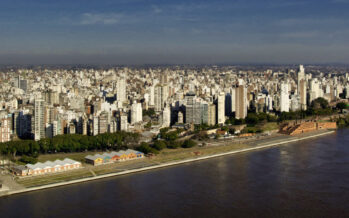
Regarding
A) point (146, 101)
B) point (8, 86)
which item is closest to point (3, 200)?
point (146, 101)

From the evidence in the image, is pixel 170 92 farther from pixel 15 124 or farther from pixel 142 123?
pixel 15 124

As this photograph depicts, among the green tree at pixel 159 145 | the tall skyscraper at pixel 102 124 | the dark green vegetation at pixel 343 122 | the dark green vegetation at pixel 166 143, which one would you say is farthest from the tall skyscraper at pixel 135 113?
the dark green vegetation at pixel 343 122

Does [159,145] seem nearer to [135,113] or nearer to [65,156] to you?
[65,156]

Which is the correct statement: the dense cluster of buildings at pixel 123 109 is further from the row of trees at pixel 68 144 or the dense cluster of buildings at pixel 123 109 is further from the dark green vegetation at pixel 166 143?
the row of trees at pixel 68 144

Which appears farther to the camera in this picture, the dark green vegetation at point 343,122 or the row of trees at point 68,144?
the dark green vegetation at point 343,122

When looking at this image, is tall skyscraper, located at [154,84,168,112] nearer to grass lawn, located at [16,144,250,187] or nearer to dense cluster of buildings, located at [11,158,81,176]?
grass lawn, located at [16,144,250,187]

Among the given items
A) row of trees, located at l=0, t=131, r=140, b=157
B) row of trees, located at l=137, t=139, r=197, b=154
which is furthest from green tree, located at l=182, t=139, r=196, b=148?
row of trees, located at l=0, t=131, r=140, b=157
